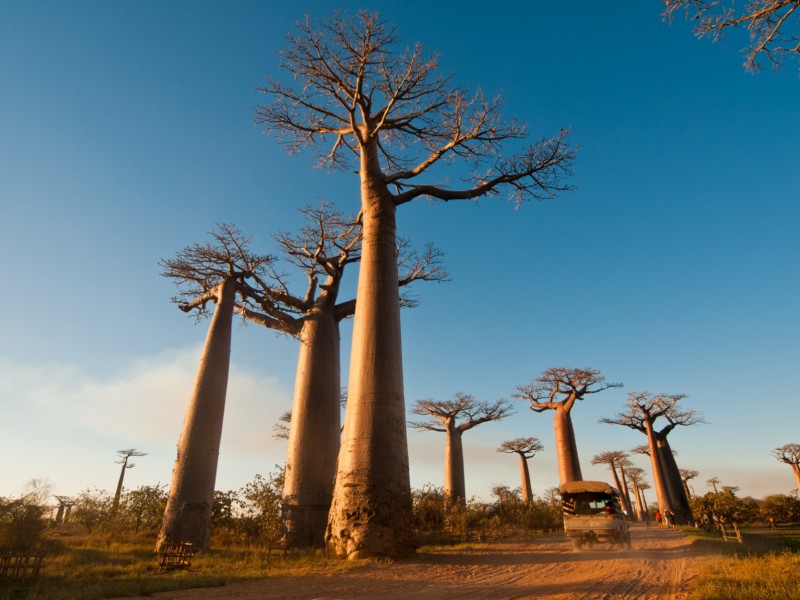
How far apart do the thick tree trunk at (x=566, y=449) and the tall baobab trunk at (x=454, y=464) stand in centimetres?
644

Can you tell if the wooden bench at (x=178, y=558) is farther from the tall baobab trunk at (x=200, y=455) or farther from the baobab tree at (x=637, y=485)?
the baobab tree at (x=637, y=485)

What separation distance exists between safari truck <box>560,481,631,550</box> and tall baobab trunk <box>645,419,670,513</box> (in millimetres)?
18225

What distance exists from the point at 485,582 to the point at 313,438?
23.6 feet

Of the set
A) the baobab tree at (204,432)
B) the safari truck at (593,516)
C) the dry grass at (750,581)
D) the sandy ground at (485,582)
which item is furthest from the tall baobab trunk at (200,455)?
the dry grass at (750,581)

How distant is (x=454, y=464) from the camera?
2836 centimetres

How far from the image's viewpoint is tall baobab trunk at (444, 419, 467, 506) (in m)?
27.4

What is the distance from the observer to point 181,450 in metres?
10.8

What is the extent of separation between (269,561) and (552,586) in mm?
5474

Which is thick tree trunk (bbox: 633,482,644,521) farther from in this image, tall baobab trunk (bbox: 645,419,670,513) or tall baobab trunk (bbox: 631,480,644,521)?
tall baobab trunk (bbox: 645,419,670,513)

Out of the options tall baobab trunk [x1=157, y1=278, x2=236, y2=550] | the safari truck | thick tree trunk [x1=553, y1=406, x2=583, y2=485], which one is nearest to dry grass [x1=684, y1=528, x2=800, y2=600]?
the safari truck

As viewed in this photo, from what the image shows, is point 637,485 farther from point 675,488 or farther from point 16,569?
point 16,569

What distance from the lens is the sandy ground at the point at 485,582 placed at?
5066 millimetres

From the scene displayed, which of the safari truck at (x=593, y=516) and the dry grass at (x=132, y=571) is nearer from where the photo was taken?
the dry grass at (x=132, y=571)

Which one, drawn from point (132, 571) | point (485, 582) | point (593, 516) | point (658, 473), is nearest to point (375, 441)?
point (485, 582)
